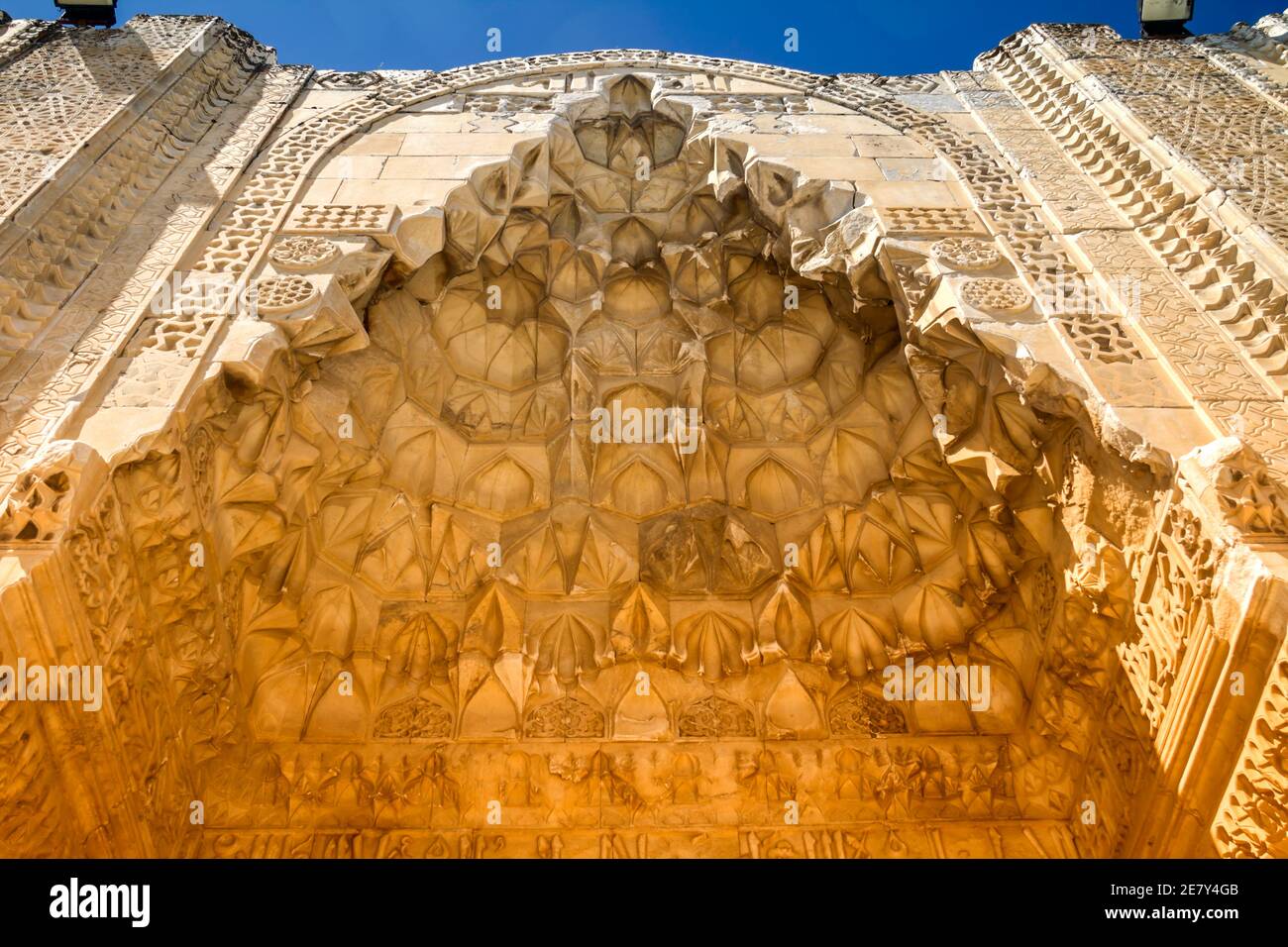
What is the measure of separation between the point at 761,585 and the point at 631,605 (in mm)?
900

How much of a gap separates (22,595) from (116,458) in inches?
30.0

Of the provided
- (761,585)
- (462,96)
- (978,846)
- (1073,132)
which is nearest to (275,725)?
(761,585)

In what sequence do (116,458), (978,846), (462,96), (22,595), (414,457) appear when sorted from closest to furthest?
1. (22,595)
2. (116,458)
3. (978,846)
4. (414,457)
5. (462,96)

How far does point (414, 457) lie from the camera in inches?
276

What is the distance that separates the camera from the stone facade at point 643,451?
4465 mm

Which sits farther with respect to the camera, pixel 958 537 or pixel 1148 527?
pixel 958 537

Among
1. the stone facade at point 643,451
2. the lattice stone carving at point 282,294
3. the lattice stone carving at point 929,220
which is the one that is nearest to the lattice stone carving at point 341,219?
the stone facade at point 643,451

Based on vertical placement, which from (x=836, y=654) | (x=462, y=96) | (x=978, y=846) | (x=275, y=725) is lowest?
(x=978, y=846)

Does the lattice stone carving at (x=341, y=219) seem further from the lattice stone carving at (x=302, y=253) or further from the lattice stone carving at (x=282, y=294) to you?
the lattice stone carving at (x=282, y=294)

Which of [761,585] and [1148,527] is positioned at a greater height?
[761,585]

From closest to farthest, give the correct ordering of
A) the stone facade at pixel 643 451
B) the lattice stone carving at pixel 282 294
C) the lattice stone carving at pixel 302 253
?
the stone facade at pixel 643 451 < the lattice stone carving at pixel 282 294 < the lattice stone carving at pixel 302 253

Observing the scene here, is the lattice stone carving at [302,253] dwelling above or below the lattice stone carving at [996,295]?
above

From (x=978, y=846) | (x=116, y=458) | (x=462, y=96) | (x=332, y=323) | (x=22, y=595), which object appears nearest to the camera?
(x=22, y=595)

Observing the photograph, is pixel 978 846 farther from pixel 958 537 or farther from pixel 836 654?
pixel 958 537
